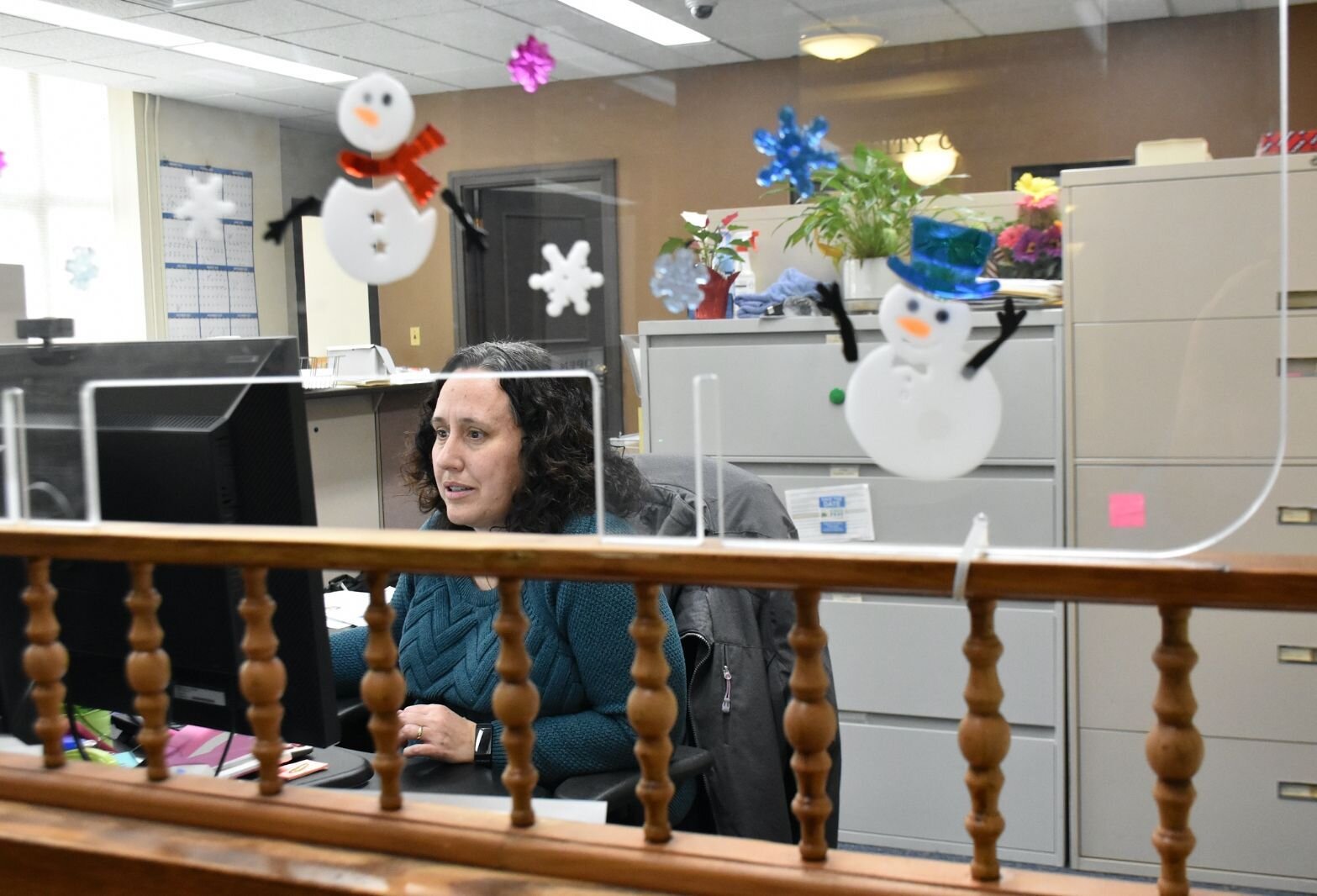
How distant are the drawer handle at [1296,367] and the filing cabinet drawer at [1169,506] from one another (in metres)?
0.07

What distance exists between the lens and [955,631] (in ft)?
7.98

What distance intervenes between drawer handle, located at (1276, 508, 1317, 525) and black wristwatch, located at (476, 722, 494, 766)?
3.88 feet

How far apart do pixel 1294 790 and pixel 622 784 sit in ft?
5.56

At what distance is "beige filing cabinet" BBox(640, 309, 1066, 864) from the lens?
3.01 feet

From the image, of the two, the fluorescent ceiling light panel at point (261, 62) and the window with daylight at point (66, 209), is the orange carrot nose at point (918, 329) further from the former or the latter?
the window with daylight at point (66, 209)

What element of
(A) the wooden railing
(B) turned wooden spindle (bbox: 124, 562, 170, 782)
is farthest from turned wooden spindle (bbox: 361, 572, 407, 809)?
(B) turned wooden spindle (bbox: 124, 562, 170, 782)

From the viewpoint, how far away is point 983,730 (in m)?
0.88

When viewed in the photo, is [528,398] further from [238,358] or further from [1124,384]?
[1124,384]

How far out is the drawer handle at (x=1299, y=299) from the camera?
2.82 ft

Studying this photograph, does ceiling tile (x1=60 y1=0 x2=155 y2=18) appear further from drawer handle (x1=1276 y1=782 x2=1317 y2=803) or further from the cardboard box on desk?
drawer handle (x1=1276 y1=782 x2=1317 y2=803)

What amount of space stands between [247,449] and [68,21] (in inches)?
18.2

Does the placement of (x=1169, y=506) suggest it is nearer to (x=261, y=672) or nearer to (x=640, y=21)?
(x=640, y=21)

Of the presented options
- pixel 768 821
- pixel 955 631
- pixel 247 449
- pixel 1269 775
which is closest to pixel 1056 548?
pixel 247 449

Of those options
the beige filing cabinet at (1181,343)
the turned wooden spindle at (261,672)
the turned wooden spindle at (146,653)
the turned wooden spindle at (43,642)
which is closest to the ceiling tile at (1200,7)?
the beige filing cabinet at (1181,343)
